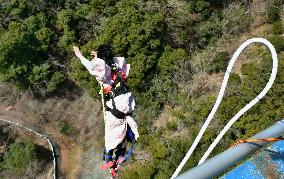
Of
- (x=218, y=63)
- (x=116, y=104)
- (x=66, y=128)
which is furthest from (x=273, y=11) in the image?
(x=116, y=104)

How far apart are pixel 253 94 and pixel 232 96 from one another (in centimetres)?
137

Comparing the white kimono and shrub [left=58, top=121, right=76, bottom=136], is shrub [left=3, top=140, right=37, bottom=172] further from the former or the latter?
the white kimono

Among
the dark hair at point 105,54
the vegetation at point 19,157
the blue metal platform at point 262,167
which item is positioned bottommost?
the vegetation at point 19,157

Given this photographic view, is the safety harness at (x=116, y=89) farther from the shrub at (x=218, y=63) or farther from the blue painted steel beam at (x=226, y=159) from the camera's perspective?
the shrub at (x=218, y=63)

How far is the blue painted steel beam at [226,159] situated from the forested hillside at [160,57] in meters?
20.7

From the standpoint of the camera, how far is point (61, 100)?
3559cm

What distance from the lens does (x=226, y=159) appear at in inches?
253

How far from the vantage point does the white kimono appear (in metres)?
9.35

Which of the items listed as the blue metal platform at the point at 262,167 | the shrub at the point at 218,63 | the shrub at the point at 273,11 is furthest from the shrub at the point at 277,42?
the blue metal platform at the point at 262,167

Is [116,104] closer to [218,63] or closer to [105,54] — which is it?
[105,54]

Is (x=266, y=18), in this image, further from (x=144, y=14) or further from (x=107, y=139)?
(x=107, y=139)

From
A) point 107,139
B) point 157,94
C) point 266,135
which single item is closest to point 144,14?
point 157,94

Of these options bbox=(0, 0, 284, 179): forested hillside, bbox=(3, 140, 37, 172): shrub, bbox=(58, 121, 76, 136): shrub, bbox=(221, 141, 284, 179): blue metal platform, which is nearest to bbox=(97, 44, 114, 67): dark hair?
bbox=(221, 141, 284, 179): blue metal platform

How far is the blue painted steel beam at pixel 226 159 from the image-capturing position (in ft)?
18.5
